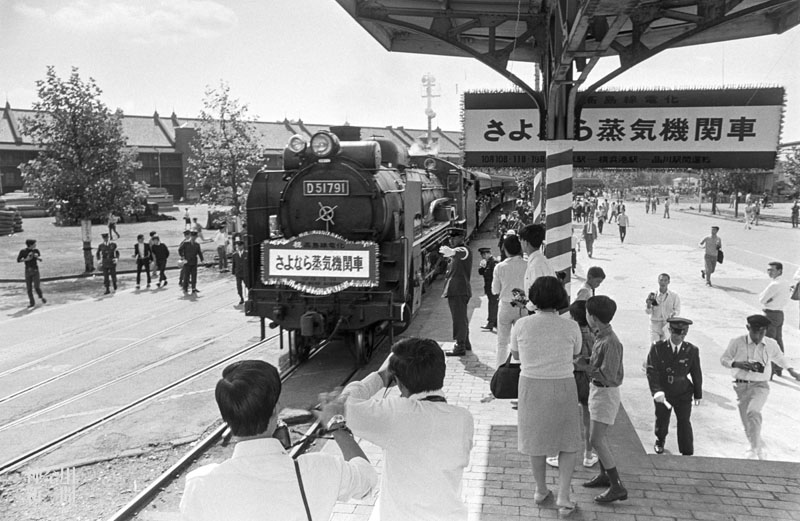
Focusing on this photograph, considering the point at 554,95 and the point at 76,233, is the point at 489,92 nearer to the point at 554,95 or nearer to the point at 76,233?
the point at 554,95

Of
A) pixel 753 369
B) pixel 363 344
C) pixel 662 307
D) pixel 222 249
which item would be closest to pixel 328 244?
pixel 363 344

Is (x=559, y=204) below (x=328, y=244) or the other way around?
the other way around

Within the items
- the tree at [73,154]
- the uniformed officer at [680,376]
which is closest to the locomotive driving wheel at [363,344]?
the uniformed officer at [680,376]

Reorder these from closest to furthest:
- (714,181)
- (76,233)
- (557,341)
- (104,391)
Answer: (557,341)
(104,391)
(76,233)
(714,181)

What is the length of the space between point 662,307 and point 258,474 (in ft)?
21.3

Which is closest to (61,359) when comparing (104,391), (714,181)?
(104,391)

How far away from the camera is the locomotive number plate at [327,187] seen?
8.19 m

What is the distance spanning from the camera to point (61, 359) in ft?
30.1

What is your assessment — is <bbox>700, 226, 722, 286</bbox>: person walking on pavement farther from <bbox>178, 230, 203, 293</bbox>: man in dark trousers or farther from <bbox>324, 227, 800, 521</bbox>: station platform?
<bbox>178, 230, 203, 293</bbox>: man in dark trousers

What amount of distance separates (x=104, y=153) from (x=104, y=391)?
1246 cm

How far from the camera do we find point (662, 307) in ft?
24.2

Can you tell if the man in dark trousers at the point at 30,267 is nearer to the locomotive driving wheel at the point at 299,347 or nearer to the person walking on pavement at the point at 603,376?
the locomotive driving wheel at the point at 299,347

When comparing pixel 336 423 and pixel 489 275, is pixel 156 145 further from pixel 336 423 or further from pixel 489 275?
pixel 336 423

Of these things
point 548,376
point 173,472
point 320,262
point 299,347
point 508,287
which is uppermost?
point 320,262
